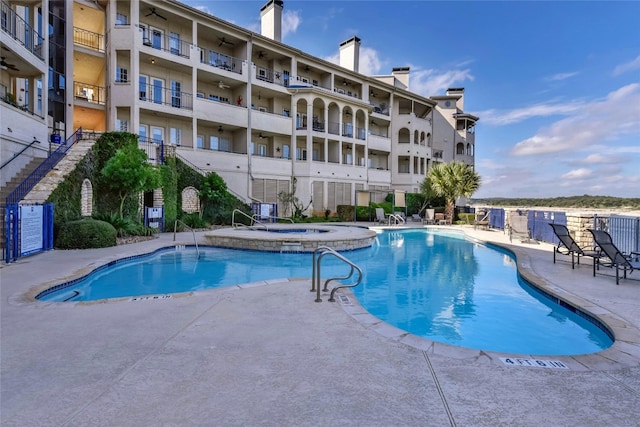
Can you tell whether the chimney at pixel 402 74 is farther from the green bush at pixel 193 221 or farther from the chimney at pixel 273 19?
the green bush at pixel 193 221

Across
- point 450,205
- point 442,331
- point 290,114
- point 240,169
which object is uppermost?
point 290,114

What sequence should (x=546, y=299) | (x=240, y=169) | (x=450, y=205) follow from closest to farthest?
(x=546, y=299), (x=240, y=169), (x=450, y=205)

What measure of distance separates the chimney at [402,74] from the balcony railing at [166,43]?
2278 centimetres

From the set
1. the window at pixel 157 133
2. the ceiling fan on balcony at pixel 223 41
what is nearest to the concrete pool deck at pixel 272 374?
the window at pixel 157 133

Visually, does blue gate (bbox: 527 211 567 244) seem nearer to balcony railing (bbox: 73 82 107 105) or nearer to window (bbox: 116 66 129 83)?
window (bbox: 116 66 129 83)

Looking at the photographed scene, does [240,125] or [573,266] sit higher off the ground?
[240,125]

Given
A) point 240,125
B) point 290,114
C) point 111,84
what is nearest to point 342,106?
point 290,114

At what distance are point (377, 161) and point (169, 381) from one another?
32.5 m

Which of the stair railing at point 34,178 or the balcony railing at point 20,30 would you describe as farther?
the balcony railing at point 20,30

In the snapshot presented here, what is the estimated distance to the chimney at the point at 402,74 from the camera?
37.4 m

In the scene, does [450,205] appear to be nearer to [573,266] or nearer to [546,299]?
[573,266]

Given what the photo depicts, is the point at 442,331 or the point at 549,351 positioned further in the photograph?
the point at 442,331

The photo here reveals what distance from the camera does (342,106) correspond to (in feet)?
93.6

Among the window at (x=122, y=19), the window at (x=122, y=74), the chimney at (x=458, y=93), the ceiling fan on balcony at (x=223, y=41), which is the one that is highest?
the chimney at (x=458, y=93)
